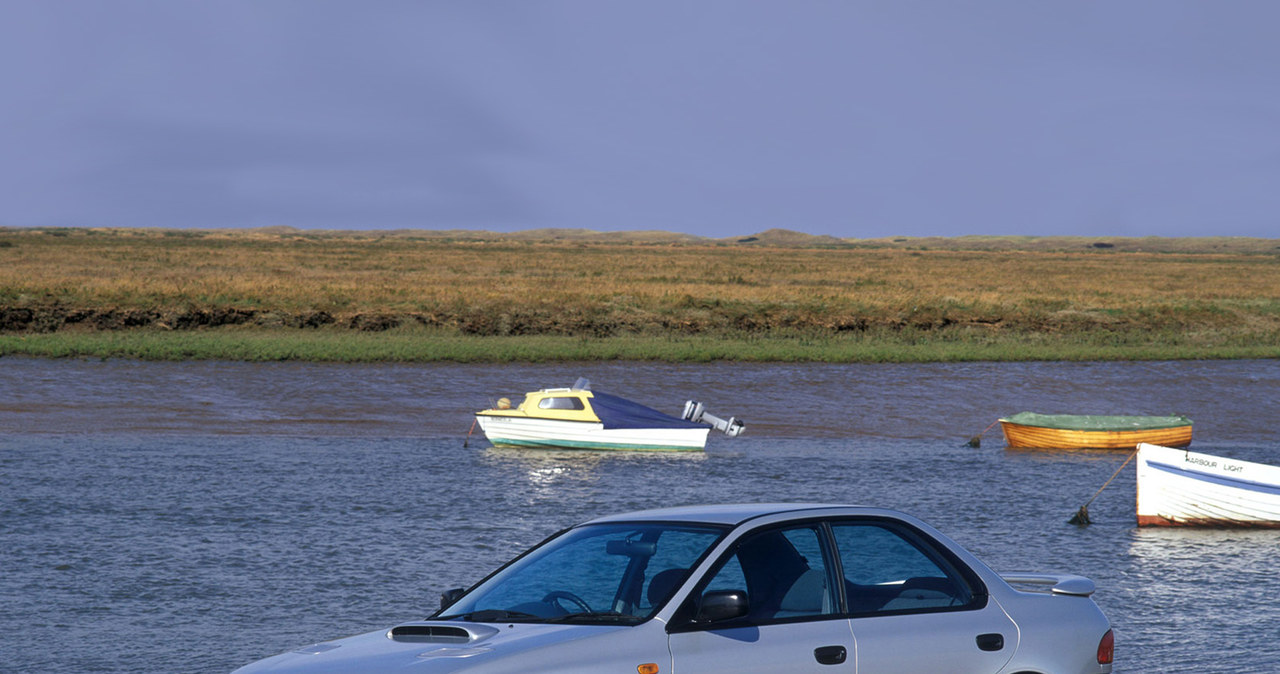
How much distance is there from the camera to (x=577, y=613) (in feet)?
20.3

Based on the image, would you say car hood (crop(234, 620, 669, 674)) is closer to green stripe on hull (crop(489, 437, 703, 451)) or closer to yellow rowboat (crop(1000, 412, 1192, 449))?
green stripe on hull (crop(489, 437, 703, 451))

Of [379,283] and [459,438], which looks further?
[379,283]

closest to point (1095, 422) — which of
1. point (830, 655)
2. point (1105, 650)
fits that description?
point (1105, 650)

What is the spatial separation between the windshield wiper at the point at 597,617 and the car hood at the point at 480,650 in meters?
0.08

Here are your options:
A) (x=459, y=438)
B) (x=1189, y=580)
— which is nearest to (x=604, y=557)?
(x=1189, y=580)

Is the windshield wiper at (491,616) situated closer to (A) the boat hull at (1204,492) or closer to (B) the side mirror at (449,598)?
(B) the side mirror at (449,598)

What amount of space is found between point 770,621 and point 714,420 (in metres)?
19.8

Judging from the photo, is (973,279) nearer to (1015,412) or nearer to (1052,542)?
(1015,412)

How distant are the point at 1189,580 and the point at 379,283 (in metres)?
49.9

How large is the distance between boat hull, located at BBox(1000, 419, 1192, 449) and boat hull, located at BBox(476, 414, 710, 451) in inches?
252

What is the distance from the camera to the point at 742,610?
5863 millimetres

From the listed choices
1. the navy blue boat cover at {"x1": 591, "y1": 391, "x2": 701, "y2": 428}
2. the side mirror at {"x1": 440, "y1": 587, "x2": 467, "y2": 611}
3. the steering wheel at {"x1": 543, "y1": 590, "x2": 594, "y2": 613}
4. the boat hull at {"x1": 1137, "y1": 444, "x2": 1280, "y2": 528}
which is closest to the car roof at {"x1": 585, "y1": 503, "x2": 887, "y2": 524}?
the steering wheel at {"x1": 543, "y1": 590, "x2": 594, "y2": 613}

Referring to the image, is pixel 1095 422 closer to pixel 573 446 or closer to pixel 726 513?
pixel 573 446

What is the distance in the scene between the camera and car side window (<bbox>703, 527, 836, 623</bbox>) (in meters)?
6.39
